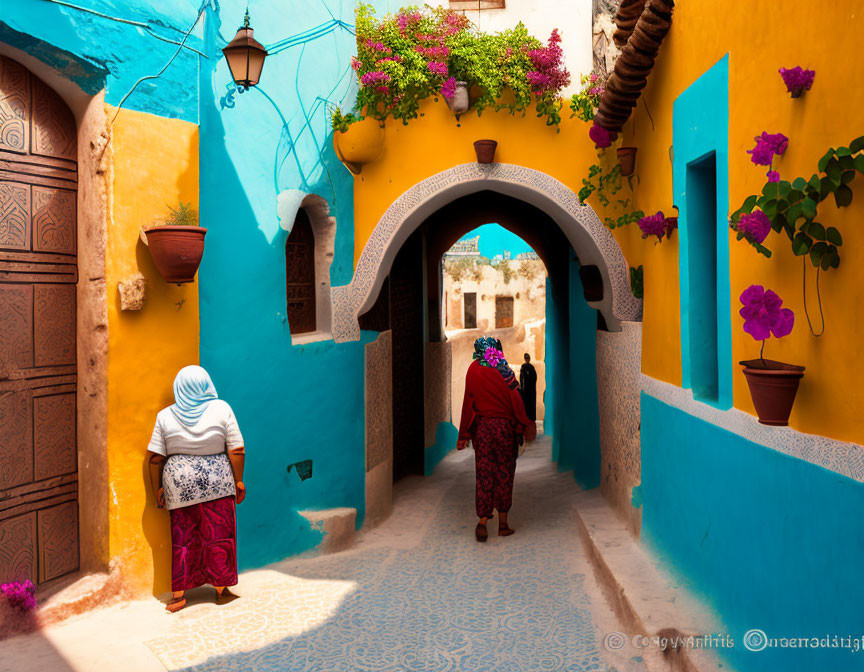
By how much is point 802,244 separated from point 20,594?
3810 mm

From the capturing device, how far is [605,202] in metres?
5.54

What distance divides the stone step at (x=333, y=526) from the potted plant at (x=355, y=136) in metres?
2.77

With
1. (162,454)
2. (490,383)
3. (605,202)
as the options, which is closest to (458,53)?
(605,202)

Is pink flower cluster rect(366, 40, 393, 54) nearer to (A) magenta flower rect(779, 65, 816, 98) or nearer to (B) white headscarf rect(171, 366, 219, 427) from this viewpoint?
(B) white headscarf rect(171, 366, 219, 427)

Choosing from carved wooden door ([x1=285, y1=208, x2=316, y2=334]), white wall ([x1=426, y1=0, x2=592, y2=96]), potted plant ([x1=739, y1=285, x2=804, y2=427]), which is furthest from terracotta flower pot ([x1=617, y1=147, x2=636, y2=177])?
potted plant ([x1=739, y1=285, x2=804, y2=427])

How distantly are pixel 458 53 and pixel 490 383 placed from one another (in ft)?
8.66

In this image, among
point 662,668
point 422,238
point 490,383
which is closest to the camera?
point 662,668

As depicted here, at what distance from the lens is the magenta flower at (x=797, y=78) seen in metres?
2.49

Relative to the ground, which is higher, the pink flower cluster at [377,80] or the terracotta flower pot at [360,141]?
the pink flower cluster at [377,80]

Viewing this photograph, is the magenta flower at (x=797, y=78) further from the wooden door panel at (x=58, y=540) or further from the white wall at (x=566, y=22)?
the wooden door panel at (x=58, y=540)

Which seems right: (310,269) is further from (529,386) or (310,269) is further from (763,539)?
(529,386)

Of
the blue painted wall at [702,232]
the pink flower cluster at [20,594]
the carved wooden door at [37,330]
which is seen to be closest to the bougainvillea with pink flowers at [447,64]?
the blue painted wall at [702,232]

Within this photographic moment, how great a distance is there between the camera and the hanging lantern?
4.14 meters

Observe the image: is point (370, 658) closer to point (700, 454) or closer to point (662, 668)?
point (662, 668)
